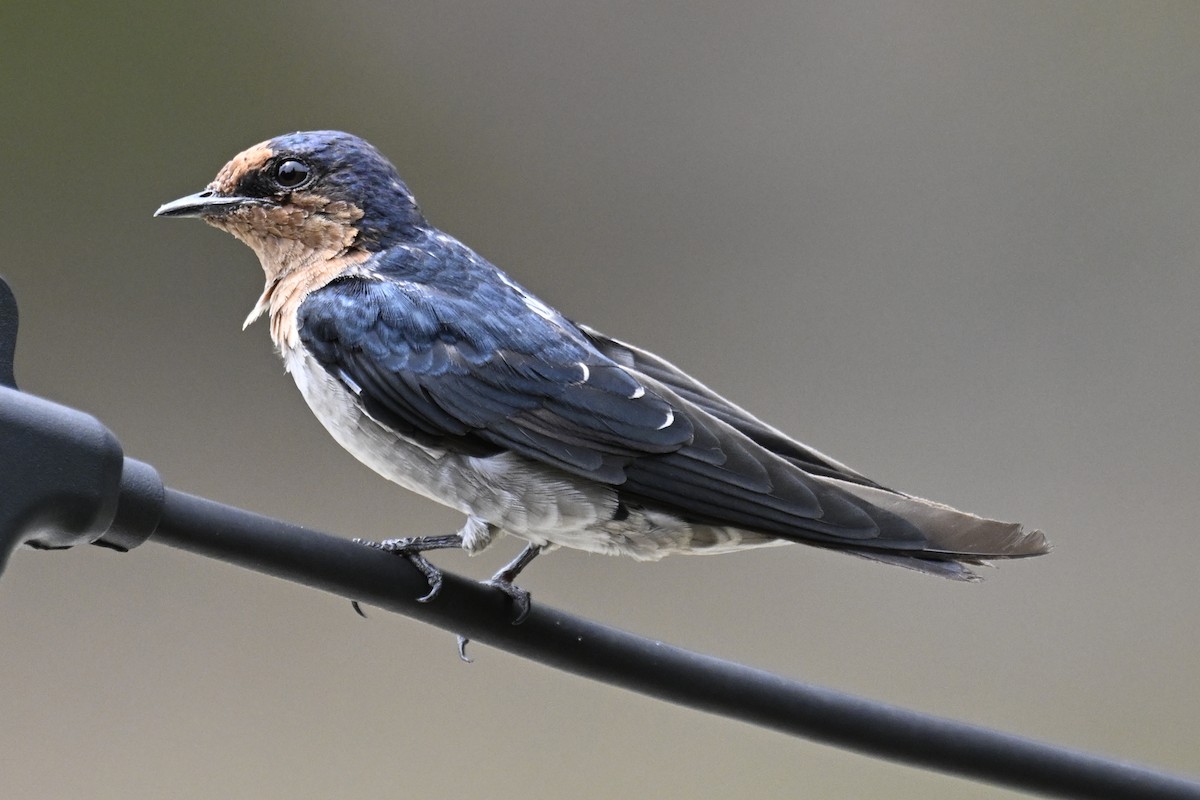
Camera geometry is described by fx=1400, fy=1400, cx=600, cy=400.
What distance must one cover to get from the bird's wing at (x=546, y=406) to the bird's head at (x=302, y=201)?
0.10m

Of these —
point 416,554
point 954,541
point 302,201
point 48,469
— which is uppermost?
point 302,201

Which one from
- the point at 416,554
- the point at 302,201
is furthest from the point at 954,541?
the point at 302,201

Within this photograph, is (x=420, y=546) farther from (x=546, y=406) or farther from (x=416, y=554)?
(x=546, y=406)

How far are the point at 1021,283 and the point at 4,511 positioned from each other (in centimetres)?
297

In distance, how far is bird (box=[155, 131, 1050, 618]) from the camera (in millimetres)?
1299

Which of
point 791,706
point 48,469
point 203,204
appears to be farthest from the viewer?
A: point 203,204

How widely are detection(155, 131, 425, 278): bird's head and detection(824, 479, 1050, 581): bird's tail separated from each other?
63 cm

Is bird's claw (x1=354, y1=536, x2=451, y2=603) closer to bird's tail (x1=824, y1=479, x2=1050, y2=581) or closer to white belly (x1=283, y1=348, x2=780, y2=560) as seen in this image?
white belly (x1=283, y1=348, x2=780, y2=560)

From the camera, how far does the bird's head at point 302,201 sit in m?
1.51

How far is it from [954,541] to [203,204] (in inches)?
33.2

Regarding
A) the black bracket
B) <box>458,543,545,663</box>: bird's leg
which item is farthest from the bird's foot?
the black bracket

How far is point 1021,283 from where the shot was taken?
3.41 m

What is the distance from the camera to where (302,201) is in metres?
1.52

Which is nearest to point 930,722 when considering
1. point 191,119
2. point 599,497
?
point 599,497
